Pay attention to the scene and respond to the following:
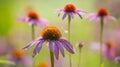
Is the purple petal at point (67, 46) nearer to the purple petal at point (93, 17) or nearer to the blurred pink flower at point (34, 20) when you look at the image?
the purple petal at point (93, 17)

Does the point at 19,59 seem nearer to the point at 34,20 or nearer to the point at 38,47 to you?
the point at 34,20

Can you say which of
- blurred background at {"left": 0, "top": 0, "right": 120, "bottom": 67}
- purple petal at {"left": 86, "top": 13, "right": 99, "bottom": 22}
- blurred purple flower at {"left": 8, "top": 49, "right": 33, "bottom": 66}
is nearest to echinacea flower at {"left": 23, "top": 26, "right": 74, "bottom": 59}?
blurred background at {"left": 0, "top": 0, "right": 120, "bottom": 67}

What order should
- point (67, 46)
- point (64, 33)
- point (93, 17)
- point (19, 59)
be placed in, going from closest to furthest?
point (67, 46) → point (93, 17) → point (64, 33) → point (19, 59)

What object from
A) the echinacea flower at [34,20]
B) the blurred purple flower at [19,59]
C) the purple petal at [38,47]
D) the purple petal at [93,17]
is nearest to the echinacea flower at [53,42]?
the purple petal at [38,47]

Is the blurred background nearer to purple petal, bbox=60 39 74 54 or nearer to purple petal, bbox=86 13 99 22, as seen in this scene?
purple petal, bbox=86 13 99 22

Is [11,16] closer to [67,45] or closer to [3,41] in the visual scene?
[3,41]

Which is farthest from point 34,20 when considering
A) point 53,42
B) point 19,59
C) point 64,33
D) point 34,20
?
point 53,42

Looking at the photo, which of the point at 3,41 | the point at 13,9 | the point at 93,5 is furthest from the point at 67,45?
the point at 13,9
